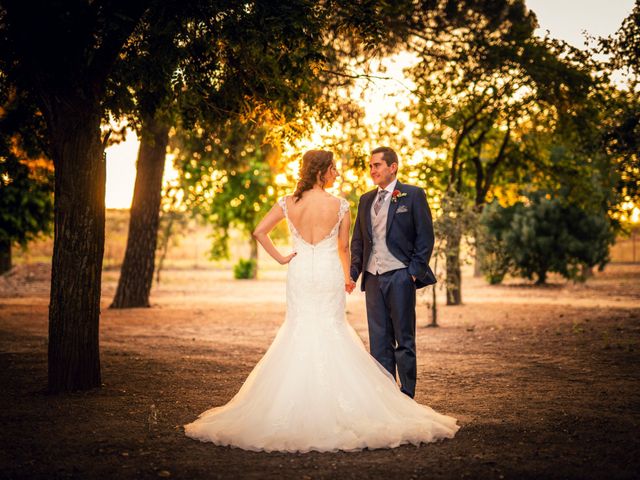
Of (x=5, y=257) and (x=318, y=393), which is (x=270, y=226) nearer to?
(x=318, y=393)

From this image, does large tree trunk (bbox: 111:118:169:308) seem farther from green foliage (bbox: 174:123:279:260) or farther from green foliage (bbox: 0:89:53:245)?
green foliage (bbox: 174:123:279:260)

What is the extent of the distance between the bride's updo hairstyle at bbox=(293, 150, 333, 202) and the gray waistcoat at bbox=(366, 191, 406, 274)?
83cm

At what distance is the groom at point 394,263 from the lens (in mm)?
6770

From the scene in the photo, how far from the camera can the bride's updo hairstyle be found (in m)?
6.35

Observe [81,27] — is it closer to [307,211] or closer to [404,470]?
[307,211]

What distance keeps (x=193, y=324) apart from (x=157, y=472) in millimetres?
12068

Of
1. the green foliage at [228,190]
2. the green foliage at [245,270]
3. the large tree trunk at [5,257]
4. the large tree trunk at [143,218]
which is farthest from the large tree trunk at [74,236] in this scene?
the green foliage at [245,270]

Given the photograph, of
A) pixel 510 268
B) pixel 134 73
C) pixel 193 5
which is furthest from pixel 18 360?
pixel 510 268

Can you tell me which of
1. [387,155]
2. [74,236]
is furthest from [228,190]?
[387,155]

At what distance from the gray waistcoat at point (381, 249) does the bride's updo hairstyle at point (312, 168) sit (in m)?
0.83

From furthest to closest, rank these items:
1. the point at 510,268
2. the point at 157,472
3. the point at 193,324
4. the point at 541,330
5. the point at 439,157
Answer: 1. the point at 510,268
2. the point at 439,157
3. the point at 193,324
4. the point at 541,330
5. the point at 157,472

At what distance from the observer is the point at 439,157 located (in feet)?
80.8

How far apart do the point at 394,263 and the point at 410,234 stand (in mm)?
323

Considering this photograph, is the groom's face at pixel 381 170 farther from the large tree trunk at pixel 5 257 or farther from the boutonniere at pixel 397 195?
the large tree trunk at pixel 5 257
